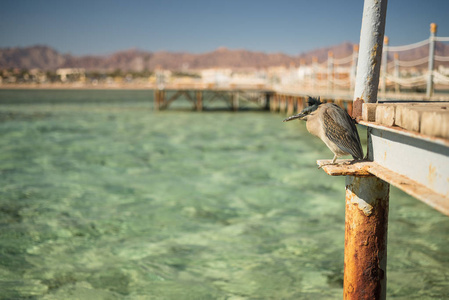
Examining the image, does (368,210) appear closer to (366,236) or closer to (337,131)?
(366,236)

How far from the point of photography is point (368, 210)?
339 cm

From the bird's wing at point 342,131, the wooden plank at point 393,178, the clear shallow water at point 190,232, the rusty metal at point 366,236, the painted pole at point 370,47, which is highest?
the painted pole at point 370,47

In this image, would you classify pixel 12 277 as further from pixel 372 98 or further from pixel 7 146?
pixel 7 146

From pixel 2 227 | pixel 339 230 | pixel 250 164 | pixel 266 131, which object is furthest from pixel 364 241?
pixel 266 131

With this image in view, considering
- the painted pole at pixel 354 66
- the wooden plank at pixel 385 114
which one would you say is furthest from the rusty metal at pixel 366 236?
the painted pole at pixel 354 66

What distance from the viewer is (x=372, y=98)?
→ 354 centimetres

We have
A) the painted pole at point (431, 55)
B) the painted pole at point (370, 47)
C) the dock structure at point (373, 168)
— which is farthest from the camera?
the painted pole at point (431, 55)

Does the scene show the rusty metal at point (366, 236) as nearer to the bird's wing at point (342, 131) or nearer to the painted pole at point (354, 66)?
the bird's wing at point (342, 131)

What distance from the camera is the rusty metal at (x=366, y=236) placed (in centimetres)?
338

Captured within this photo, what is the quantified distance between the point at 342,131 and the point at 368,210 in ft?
2.21

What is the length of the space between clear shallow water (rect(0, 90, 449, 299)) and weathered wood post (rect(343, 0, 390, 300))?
2223mm

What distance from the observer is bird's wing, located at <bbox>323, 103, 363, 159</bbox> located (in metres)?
3.48

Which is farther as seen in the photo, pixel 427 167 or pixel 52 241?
pixel 52 241

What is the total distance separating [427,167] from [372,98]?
1099 mm
